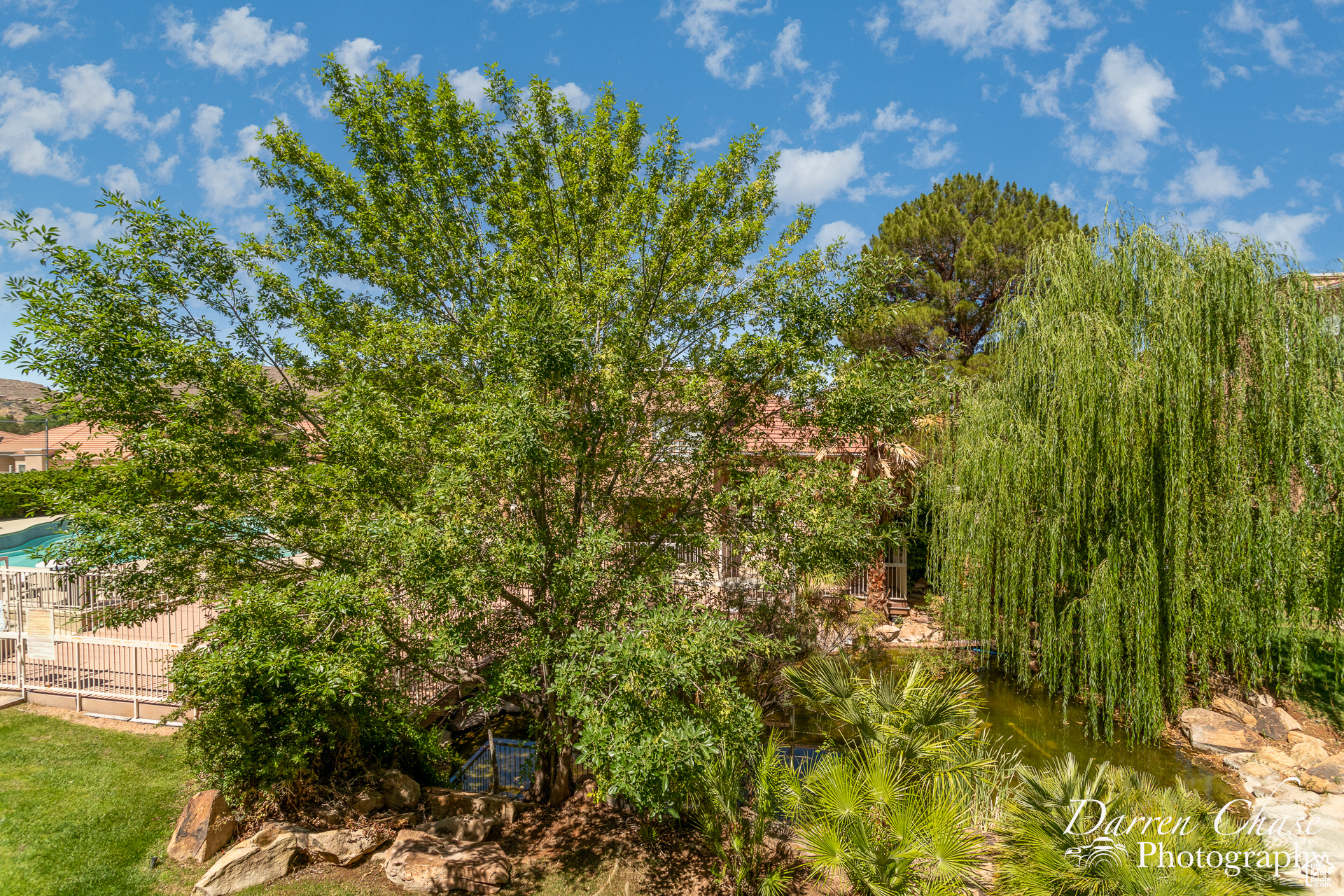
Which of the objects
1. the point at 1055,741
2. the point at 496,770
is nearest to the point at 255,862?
the point at 496,770

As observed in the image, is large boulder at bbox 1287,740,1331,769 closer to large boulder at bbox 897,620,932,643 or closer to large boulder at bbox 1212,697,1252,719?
large boulder at bbox 1212,697,1252,719

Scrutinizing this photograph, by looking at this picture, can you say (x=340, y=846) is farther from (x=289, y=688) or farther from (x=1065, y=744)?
(x=1065, y=744)

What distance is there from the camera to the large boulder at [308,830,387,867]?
626cm

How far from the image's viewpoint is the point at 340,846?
20.7 feet

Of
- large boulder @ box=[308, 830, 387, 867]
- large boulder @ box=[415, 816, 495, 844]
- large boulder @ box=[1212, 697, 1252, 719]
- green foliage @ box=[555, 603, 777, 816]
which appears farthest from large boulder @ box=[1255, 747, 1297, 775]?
large boulder @ box=[308, 830, 387, 867]

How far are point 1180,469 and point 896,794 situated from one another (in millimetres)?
6964

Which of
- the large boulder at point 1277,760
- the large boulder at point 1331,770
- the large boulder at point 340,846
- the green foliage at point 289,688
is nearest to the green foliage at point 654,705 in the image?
the green foliage at point 289,688

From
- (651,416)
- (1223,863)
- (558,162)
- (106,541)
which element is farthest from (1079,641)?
(106,541)

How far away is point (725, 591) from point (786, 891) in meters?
3.29

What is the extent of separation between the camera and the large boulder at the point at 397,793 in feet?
23.9

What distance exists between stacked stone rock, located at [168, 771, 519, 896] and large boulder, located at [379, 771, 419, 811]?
0.83ft

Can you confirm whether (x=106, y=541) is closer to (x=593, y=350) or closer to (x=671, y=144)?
(x=593, y=350)

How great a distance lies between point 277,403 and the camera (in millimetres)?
6777

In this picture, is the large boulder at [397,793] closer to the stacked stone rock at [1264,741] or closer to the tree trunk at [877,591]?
the stacked stone rock at [1264,741]
